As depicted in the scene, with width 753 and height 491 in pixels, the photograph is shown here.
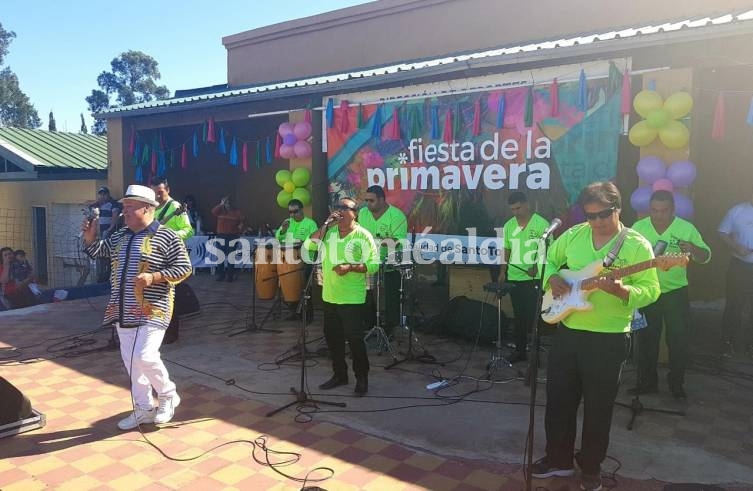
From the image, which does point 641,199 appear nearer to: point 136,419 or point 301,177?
point 301,177

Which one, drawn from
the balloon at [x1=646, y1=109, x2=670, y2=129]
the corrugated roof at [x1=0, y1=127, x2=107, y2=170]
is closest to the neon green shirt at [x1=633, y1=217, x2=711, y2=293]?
the balloon at [x1=646, y1=109, x2=670, y2=129]

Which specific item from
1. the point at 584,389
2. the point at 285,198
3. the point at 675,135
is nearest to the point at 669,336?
the point at 675,135

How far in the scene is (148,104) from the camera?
1098 centimetres

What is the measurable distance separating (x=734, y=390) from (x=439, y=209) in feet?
13.0

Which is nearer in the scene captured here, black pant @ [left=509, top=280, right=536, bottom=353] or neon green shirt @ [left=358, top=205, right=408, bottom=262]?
black pant @ [left=509, top=280, right=536, bottom=353]

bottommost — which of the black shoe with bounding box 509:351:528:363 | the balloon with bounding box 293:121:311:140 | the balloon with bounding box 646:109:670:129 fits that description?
the black shoe with bounding box 509:351:528:363

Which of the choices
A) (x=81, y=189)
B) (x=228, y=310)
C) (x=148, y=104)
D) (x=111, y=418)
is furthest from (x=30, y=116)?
(x=111, y=418)

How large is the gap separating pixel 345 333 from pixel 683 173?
3.60m

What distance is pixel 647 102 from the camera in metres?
5.88

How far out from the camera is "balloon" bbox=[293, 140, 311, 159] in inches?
348

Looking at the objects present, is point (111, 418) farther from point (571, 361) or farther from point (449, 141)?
point (449, 141)

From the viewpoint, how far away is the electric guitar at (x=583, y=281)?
10.3ft

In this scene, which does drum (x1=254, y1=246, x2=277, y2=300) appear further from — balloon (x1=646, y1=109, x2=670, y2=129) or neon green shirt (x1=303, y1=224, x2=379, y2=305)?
balloon (x1=646, y1=109, x2=670, y2=129)

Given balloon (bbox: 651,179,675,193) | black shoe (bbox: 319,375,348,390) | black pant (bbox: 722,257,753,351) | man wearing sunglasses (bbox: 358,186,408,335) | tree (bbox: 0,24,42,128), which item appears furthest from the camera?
tree (bbox: 0,24,42,128)
